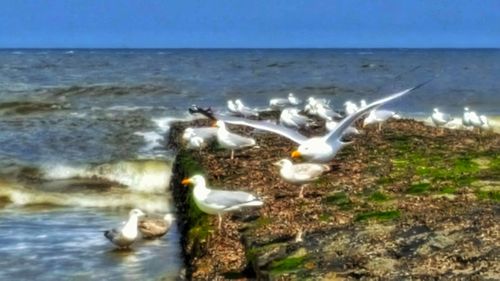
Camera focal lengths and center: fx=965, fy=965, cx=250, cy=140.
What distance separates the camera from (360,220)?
892 cm

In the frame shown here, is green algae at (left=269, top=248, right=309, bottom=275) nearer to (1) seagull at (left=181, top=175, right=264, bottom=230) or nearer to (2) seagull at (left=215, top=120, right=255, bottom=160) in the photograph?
(1) seagull at (left=181, top=175, right=264, bottom=230)

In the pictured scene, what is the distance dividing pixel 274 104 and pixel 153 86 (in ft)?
60.5

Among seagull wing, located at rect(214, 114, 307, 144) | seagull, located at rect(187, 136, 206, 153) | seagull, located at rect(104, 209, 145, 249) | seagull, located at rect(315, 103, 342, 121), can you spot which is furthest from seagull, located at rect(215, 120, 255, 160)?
seagull, located at rect(315, 103, 342, 121)

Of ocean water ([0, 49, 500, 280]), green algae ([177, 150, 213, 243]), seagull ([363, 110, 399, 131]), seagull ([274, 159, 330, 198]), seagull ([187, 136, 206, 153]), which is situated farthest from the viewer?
seagull ([363, 110, 399, 131])

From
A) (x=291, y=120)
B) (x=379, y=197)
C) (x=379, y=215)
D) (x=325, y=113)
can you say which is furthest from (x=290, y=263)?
(x=325, y=113)

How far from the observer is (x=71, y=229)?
13.3m

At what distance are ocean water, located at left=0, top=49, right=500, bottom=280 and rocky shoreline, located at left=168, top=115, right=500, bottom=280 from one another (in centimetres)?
121

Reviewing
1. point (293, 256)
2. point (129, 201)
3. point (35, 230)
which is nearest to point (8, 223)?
point (35, 230)

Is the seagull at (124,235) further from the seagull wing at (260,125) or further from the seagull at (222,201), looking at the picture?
the seagull at (222,201)

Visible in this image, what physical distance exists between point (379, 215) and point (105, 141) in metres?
16.6

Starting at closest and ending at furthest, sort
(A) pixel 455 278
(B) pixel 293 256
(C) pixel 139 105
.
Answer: (A) pixel 455 278 → (B) pixel 293 256 → (C) pixel 139 105

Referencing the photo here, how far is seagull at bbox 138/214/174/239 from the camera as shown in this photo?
40.6 feet

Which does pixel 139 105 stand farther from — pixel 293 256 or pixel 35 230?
pixel 293 256

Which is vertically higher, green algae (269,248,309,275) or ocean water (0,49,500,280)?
green algae (269,248,309,275)
